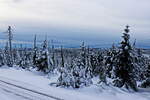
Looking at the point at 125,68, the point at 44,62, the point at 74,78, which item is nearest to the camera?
the point at 74,78

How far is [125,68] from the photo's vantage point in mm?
16828

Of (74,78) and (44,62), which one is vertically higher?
(74,78)

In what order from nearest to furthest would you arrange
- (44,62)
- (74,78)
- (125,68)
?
(74,78), (125,68), (44,62)

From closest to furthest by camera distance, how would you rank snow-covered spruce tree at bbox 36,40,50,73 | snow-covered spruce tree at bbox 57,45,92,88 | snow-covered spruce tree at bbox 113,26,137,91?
snow-covered spruce tree at bbox 57,45,92,88, snow-covered spruce tree at bbox 113,26,137,91, snow-covered spruce tree at bbox 36,40,50,73

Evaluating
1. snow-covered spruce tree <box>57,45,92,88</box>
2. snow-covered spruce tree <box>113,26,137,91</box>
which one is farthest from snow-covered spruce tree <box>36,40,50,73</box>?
snow-covered spruce tree <box>113,26,137,91</box>

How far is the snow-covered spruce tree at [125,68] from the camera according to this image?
16.7 meters

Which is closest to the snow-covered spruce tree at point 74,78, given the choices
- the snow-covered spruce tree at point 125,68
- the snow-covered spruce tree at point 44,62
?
the snow-covered spruce tree at point 125,68

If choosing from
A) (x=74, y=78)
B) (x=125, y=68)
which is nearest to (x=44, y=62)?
(x=74, y=78)

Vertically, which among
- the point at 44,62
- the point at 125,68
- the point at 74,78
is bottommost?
the point at 44,62

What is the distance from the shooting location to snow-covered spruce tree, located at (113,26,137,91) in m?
16.7

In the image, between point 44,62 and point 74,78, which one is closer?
point 74,78

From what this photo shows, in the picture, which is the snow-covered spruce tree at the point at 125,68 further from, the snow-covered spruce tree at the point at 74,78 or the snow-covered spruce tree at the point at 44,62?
the snow-covered spruce tree at the point at 44,62

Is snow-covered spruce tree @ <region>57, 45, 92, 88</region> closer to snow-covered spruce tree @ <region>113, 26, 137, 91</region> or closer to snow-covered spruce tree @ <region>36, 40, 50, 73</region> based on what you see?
snow-covered spruce tree @ <region>113, 26, 137, 91</region>

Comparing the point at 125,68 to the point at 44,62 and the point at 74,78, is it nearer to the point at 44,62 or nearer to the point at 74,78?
the point at 74,78
